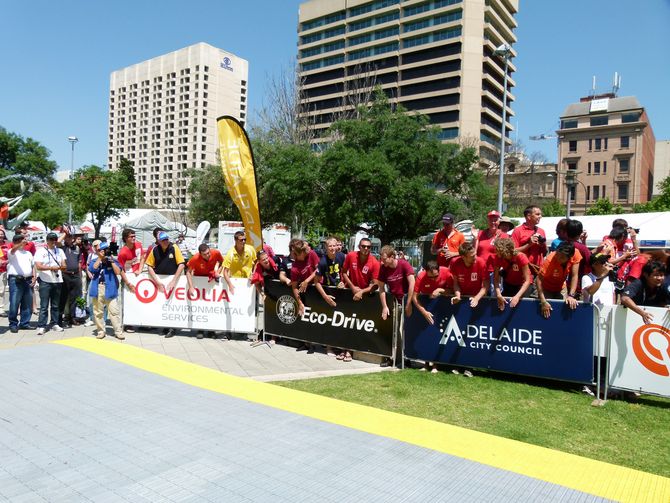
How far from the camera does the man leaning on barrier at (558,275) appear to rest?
6082 millimetres

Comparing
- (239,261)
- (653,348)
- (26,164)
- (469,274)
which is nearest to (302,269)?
(239,261)

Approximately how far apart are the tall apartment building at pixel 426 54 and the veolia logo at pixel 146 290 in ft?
218

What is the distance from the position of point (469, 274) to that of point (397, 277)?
1009 mm

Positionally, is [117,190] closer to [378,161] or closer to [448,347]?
[378,161]

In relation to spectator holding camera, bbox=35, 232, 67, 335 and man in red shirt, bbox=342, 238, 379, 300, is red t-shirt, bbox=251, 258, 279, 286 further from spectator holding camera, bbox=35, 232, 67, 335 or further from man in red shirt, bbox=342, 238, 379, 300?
spectator holding camera, bbox=35, 232, 67, 335

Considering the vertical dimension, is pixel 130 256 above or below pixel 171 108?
below

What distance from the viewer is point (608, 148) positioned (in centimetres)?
9062

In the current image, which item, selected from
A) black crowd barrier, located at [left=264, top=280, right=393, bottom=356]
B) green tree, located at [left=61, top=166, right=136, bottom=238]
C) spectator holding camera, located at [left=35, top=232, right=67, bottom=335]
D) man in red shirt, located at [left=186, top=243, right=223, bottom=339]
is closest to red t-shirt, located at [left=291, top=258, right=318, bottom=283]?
black crowd barrier, located at [left=264, top=280, right=393, bottom=356]

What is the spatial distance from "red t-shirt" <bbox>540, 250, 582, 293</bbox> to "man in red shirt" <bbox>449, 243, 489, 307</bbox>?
0.73 m

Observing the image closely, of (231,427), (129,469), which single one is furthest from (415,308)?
(129,469)

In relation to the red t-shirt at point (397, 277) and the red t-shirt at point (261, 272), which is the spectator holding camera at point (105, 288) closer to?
the red t-shirt at point (261, 272)

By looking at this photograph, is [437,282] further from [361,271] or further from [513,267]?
[361,271]

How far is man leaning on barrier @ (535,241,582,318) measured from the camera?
608cm

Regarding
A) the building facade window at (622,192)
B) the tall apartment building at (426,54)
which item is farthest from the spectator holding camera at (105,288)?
the building facade window at (622,192)
